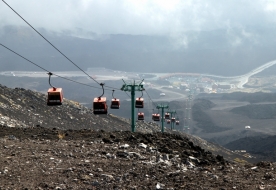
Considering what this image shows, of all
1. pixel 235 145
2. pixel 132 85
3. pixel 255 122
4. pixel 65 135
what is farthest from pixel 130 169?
pixel 255 122

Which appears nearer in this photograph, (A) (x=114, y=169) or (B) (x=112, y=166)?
(A) (x=114, y=169)

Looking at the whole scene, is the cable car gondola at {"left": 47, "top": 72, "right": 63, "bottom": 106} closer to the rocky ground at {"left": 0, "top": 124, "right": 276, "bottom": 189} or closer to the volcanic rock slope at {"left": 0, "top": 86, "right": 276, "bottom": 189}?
the volcanic rock slope at {"left": 0, "top": 86, "right": 276, "bottom": 189}

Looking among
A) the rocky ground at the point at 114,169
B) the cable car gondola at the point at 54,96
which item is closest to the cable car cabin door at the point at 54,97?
the cable car gondola at the point at 54,96

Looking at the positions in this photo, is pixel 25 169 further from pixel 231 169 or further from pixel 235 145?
pixel 235 145

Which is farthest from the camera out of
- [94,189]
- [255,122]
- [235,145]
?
[255,122]

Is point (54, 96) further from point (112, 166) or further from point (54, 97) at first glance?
point (112, 166)

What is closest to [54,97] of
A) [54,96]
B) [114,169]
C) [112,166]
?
[54,96]

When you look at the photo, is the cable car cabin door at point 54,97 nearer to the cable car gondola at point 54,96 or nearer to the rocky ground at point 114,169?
the cable car gondola at point 54,96

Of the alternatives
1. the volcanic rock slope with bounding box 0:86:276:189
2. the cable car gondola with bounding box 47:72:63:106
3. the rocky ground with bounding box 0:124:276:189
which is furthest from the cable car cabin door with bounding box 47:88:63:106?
the rocky ground with bounding box 0:124:276:189
